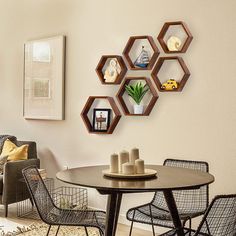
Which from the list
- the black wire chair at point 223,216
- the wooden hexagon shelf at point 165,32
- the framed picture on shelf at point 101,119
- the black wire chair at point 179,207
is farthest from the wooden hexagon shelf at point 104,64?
the black wire chair at point 223,216

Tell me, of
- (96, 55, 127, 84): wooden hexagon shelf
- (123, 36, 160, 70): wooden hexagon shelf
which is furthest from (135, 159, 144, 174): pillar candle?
(96, 55, 127, 84): wooden hexagon shelf

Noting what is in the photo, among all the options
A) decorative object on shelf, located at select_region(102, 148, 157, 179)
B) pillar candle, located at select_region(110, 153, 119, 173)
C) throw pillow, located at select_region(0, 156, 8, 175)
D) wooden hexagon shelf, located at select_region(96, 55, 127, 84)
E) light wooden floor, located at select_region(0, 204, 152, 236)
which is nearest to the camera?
decorative object on shelf, located at select_region(102, 148, 157, 179)

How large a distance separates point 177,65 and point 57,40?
167 centimetres

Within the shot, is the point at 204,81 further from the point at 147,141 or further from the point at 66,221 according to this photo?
the point at 66,221

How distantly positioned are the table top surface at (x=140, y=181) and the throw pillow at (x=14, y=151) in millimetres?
2008

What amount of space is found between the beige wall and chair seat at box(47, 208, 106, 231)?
1.29 m

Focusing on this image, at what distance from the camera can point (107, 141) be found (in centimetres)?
441

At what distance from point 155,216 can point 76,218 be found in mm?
571

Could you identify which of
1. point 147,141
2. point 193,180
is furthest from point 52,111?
point 193,180

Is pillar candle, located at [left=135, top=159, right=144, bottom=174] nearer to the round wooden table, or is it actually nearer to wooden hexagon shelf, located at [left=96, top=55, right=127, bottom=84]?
the round wooden table

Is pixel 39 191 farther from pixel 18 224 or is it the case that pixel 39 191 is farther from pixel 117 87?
pixel 117 87

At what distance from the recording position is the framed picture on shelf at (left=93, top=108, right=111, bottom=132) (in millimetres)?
4375

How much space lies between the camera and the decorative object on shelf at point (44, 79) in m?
4.82

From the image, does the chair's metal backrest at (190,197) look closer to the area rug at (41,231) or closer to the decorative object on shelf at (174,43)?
the area rug at (41,231)
